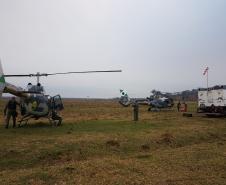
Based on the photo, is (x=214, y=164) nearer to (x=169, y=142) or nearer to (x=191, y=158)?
(x=191, y=158)

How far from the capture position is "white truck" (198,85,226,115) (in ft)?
110

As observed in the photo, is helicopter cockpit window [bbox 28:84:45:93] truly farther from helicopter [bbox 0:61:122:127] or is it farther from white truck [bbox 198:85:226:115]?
white truck [bbox 198:85:226:115]

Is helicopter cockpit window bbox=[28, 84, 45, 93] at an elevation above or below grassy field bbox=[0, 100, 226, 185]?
above

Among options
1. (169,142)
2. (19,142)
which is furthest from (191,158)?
(19,142)

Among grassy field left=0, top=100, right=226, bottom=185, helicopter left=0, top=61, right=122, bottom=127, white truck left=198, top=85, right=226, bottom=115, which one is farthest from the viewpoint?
white truck left=198, top=85, right=226, bottom=115

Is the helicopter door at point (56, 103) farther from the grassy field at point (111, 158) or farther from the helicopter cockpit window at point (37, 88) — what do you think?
the grassy field at point (111, 158)

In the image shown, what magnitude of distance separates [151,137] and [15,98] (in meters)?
9.65

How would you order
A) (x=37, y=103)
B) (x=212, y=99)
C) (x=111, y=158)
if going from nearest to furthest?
(x=111, y=158), (x=37, y=103), (x=212, y=99)

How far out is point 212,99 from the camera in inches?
1367

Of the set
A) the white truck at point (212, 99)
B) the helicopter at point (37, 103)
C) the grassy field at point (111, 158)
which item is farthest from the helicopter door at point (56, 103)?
the white truck at point (212, 99)

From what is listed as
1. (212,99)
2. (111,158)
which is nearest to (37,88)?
(111,158)

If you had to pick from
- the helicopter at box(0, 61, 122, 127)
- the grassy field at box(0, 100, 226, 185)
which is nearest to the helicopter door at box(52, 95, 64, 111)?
the helicopter at box(0, 61, 122, 127)

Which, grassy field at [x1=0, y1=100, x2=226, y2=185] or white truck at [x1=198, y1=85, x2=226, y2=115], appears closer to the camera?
grassy field at [x1=0, y1=100, x2=226, y2=185]

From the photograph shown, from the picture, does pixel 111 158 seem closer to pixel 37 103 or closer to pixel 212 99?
pixel 37 103
